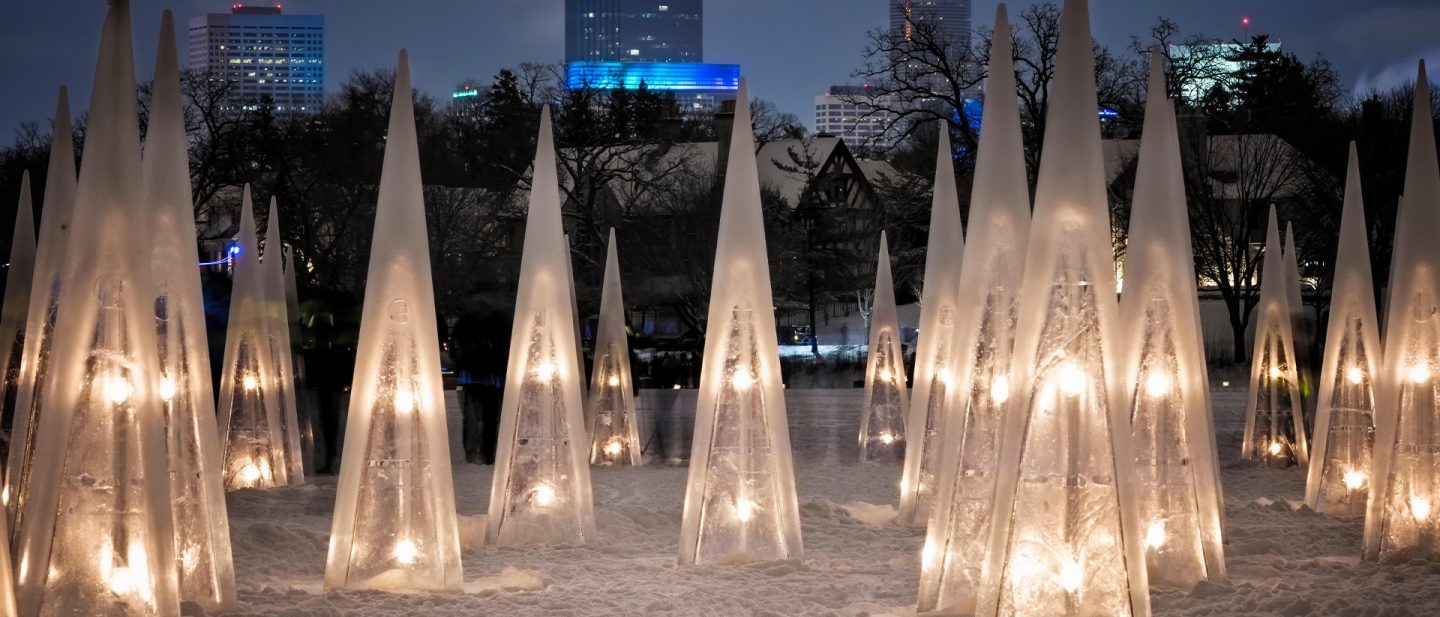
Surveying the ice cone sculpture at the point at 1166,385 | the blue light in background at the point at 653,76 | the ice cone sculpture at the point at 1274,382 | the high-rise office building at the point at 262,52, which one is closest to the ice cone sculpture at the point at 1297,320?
the ice cone sculpture at the point at 1274,382

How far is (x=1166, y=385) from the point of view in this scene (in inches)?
403

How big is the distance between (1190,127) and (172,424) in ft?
88.8

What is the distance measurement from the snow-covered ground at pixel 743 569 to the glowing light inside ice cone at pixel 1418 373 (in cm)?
127

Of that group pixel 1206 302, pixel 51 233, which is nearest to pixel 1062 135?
pixel 51 233

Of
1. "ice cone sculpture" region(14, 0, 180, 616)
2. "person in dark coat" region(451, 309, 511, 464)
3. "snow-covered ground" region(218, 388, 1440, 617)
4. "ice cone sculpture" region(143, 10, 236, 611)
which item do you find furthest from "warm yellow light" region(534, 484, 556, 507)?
"person in dark coat" region(451, 309, 511, 464)

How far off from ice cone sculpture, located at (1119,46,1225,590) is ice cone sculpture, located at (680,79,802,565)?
257 centimetres

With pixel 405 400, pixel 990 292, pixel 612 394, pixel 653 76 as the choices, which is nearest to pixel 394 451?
pixel 405 400

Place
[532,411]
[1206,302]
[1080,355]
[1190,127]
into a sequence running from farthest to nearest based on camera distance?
1. [1206,302]
2. [1190,127]
3. [532,411]
4. [1080,355]

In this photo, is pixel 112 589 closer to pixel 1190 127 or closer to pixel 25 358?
pixel 25 358

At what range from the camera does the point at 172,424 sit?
8625 millimetres

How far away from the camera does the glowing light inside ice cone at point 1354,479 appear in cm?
1306

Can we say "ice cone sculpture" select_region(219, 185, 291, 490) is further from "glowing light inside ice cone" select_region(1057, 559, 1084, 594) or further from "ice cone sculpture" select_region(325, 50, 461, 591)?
"glowing light inside ice cone" select_region(1057, 559, 1084, 594)

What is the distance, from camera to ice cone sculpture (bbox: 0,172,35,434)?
36.3ft

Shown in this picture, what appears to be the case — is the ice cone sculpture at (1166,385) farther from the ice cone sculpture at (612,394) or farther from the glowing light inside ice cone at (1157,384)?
the ice cone sculpture at (612,394)
